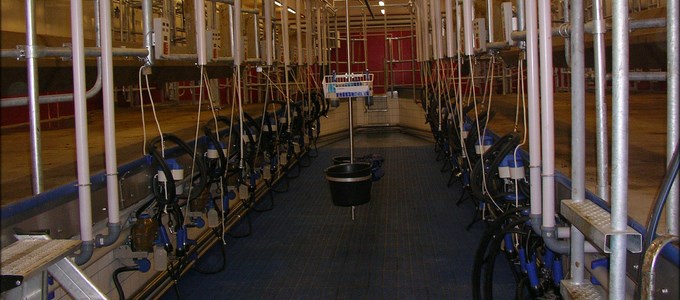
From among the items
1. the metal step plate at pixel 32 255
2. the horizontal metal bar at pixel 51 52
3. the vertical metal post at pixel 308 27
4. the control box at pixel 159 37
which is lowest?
the metal step plate at pixel 32 255

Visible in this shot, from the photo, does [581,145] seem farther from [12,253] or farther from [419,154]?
[419,154]

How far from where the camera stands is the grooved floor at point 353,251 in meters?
3.88

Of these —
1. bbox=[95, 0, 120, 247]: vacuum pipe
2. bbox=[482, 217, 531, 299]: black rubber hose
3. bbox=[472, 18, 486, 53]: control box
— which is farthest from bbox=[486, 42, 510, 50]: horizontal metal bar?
bbox=[95, 0, 120, 247]: vacuum pipe

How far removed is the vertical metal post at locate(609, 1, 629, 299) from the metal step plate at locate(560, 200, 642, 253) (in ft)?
0.08

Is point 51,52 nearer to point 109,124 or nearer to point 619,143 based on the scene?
point 109,124

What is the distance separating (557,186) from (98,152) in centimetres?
240

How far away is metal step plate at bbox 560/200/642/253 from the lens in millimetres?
1448

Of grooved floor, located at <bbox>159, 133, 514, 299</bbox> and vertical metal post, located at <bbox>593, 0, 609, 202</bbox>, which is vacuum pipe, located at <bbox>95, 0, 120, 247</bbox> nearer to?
grooved floor, located at <bbox>159, 133, 514, 299</bbox>

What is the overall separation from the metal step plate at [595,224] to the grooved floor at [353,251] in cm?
193

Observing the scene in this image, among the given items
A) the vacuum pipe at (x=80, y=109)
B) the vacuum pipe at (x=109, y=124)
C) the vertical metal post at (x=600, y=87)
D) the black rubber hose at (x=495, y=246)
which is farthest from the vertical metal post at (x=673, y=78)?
the vacuum pipe at (x=109, y=124)

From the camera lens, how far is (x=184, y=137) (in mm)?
4723

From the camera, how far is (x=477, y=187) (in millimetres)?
3260

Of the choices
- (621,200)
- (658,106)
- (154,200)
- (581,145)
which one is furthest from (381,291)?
(658,106)

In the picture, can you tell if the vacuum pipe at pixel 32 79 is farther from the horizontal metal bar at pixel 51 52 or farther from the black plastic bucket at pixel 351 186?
the black plastic bucket at pixel 351 186
